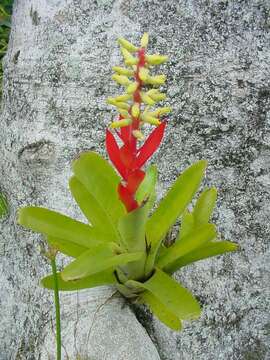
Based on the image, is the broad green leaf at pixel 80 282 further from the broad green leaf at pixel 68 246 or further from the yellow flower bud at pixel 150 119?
the yellow flower bud at pixel 150 119

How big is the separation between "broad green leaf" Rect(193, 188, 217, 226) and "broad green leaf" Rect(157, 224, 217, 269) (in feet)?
0.17

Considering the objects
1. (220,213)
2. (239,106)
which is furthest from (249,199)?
(239,106)

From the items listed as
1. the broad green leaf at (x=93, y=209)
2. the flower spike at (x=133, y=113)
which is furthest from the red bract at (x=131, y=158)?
the broad green leaf at (x=93, y=209)

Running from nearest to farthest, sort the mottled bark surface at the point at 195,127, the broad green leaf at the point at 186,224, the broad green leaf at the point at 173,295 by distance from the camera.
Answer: the broad green leaf at the point at 173,295, the broad green leaf at the point at 186,224, the mottled bark surface at the point at 195,127

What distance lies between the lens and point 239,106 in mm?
1130

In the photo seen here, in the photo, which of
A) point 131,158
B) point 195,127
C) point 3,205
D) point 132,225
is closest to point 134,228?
point 132,225

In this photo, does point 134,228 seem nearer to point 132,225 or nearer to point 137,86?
point 132,225

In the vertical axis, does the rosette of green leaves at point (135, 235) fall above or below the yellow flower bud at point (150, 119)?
below

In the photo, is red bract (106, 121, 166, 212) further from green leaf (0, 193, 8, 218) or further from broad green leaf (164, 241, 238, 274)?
green leaf (0, 193, 8, 218)

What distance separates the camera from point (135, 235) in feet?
2.88

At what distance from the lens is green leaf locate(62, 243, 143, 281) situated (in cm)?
82

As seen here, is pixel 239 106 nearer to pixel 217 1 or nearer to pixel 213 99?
pixel 213 99

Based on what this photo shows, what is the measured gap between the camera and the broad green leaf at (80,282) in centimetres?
92

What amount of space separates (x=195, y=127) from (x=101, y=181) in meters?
0.31
